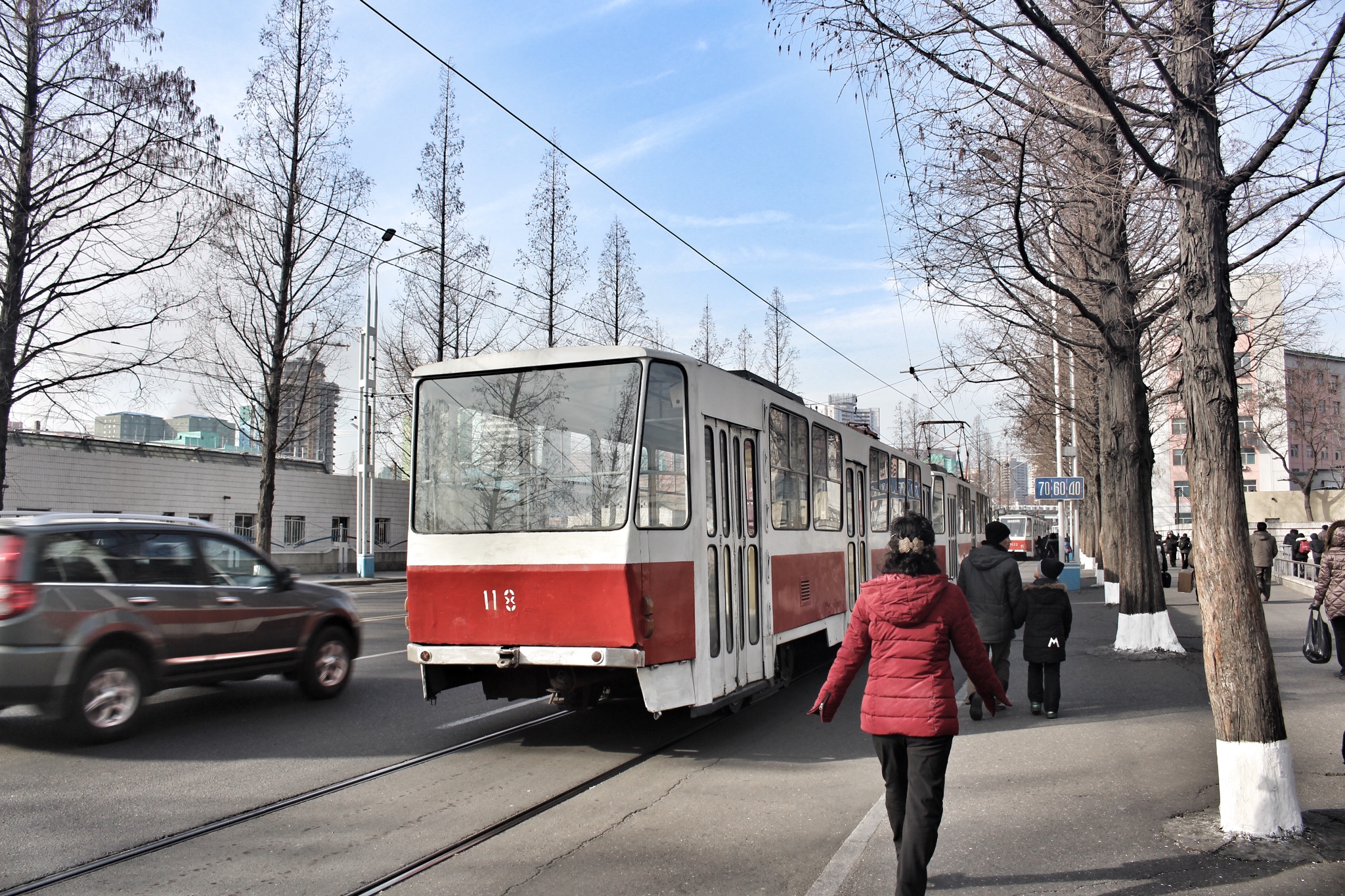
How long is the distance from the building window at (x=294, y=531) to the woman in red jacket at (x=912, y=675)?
124 feet

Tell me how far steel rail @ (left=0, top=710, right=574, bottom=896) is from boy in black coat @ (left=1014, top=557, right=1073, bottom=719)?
4.63 meters

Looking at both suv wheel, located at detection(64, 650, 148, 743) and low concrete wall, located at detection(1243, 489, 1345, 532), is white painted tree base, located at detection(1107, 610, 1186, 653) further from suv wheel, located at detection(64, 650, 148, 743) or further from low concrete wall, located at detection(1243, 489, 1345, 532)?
low concrete wall, located at detection(1243, 489, 1345, 532)

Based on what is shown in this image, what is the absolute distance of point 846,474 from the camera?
11953mm

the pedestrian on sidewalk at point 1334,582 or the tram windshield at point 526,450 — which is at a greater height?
the tram windshield at point 526,450

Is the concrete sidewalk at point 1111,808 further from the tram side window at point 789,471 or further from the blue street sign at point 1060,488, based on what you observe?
the blue street sign at point 1060,488

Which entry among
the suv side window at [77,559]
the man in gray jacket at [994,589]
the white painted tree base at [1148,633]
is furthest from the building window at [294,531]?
the man in gray jacket at [994,589]

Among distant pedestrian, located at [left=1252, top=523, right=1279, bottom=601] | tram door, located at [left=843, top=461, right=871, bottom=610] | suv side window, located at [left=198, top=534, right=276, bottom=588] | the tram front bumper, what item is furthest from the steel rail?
distant pedestrian, located at [left=1252, top=523, right=1279, bottom=601]

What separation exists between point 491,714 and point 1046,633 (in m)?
5.16

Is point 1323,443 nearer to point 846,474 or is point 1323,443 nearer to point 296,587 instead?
point 846,474

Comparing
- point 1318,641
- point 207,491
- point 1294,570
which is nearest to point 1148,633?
point 1318,641

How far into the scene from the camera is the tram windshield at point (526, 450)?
7098 mm

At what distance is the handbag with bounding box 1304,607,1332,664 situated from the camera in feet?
26.1

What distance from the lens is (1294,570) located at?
2944 cm

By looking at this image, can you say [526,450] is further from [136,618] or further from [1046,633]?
[1046,633]
